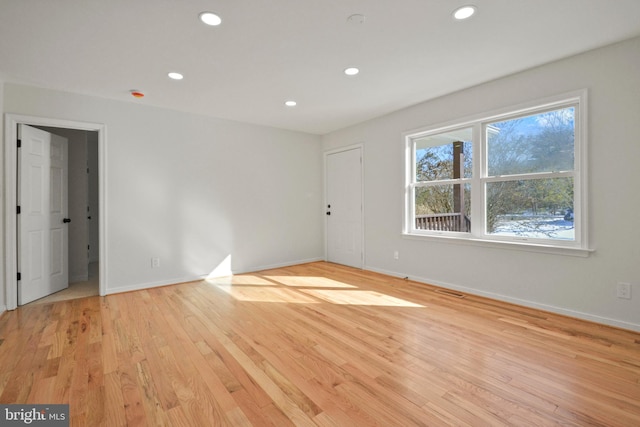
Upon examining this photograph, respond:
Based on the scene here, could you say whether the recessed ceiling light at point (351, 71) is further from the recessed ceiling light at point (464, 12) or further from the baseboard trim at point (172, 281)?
the baseboard trim at point (172, 281)

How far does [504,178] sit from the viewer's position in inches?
129

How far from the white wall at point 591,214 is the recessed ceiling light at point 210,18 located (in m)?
2.86

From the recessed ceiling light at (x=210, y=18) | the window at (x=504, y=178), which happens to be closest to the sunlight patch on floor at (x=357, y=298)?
the window at (x=504, y=178)

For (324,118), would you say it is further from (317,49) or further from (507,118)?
(507,118)

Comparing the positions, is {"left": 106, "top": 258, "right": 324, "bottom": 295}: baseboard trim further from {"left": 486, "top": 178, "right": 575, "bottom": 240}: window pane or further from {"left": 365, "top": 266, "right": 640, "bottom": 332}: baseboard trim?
{"left": 486, "top": 178, "right": 575, "bottom": 240}: window pane

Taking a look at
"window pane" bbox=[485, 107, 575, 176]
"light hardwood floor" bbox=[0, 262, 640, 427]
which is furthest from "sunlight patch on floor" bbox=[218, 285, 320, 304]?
"window pane" bbox=[485, 107, 575, 176]

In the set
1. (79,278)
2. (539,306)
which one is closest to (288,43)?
(539,306)

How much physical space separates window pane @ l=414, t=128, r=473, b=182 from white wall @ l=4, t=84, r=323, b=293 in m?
2.19

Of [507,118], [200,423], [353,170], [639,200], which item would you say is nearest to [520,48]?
[507,118]

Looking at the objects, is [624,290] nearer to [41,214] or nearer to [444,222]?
[444,222]

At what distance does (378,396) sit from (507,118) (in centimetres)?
319

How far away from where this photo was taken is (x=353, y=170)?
5.14 metres

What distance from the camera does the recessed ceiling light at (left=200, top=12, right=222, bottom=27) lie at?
2.08 metres

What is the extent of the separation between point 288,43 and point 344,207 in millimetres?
3260
